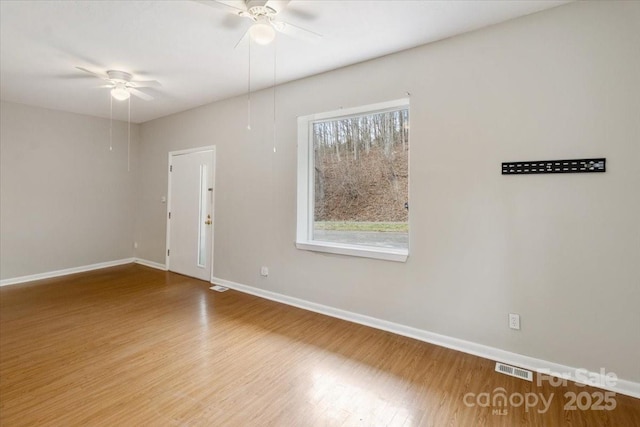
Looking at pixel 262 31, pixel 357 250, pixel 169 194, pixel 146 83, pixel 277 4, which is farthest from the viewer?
pixel 169 194

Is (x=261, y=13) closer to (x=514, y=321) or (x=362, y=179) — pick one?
(x=362, y=179)

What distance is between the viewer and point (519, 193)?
2340 mm

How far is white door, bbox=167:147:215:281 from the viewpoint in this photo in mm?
4648

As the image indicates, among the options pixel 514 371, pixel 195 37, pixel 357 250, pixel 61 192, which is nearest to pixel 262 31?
pixel 195 37

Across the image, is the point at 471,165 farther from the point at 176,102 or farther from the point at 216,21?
the point at 176,102

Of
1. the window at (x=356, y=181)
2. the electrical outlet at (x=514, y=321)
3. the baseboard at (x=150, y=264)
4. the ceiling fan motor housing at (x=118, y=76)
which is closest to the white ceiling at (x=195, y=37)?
the ceiling fan motor housing at (x=118, y=76)

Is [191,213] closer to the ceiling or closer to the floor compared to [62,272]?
closer to the ceiling

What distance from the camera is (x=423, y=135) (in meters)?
2.77

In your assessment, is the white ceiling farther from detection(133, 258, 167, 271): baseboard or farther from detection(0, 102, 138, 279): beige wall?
detection(133, 258, 167, 271): baseboard

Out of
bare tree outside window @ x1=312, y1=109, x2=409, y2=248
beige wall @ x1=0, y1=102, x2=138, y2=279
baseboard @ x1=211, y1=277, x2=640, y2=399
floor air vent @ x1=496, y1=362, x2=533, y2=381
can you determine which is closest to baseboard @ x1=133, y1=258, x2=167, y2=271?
beige wall @ x1=0, y1=102, x2=138, y2=279

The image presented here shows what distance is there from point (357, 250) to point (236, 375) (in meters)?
1.62

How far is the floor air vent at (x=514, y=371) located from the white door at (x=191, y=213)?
385cm

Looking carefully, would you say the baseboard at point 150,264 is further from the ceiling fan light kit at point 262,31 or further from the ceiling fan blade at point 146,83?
the ceiling fan light kit at point 262,31

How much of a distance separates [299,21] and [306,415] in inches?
114
